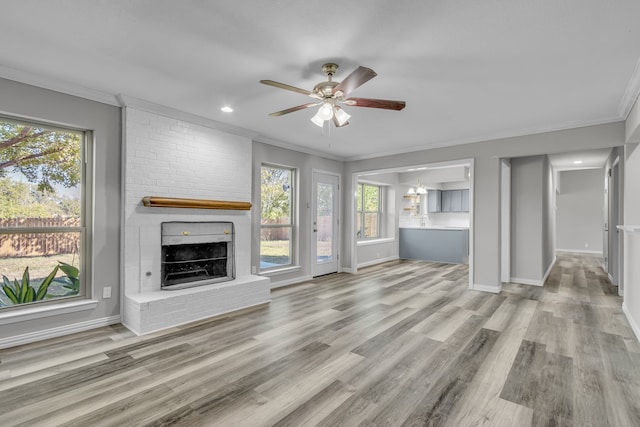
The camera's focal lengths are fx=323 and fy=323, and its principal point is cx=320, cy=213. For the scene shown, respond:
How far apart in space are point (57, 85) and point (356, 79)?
9.29 ft

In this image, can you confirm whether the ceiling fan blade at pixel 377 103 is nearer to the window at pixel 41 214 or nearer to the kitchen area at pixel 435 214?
Result: the window at pixel 41 214

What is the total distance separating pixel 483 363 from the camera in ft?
8.48

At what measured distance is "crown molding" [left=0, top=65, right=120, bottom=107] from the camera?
2801 mm

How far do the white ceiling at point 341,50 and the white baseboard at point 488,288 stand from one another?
2.53 meters

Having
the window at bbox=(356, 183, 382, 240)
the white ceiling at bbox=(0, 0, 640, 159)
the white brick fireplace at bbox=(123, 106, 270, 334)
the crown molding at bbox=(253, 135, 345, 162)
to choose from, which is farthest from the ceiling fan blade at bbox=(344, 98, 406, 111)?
the window at bbox=(356, 183, 382, 240)

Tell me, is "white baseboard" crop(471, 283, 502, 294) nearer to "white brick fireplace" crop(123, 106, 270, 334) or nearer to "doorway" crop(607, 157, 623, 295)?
"doorway" crop(607, 157, 623, 295)

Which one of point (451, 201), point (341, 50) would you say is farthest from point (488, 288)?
point (451, 201)

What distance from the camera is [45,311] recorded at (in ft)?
9.89

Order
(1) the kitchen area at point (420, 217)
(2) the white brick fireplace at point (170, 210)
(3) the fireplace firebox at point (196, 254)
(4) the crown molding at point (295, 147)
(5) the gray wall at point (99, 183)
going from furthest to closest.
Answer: (1) the kitchen area at point (420, 217) < (4) the crown molding at point (295, 147) < (3) the fireplace firebox at point (196, 254) < (2) the white brick fireplace at point (170, 210) < (5) the gray wall at point (99, 183)

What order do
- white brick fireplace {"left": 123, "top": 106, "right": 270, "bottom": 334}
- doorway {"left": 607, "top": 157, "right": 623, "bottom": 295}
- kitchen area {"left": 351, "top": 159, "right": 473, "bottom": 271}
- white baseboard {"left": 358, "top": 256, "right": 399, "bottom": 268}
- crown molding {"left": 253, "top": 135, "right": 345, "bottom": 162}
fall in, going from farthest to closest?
1. kitchen area {"left": 351, "top": 159, "right": 473, "bottom": 271}
2. white baseboard {"left": 358, "top": 256, "right": 399, "bottom": 268}
3. doorway {"left": 607, "top": 157, "right": 623, "bottom": 295}
4. crown molding {"left": 253, "top": 135, "right": 345, "bottom": 162}
5. white brick fireplace {"left": 123, "top": 106, "right": 270, "bottom": 334}

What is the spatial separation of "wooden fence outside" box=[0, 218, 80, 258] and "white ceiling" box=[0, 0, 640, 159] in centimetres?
131


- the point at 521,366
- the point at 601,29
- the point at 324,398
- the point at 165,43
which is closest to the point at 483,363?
the point at 521,366

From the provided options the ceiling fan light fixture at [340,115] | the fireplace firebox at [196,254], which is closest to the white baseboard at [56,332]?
the fireplace firebox at [196,254]

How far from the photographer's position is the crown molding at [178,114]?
3.45 meters
